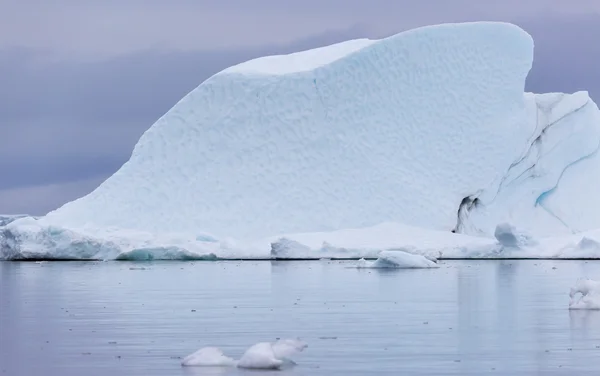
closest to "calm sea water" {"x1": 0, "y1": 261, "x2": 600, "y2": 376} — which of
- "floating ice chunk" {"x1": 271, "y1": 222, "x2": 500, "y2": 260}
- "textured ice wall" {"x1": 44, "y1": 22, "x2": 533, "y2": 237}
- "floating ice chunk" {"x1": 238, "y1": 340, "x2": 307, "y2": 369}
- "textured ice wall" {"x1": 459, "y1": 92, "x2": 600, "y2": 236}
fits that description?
"floating ice chunk" {"x1": 238, "y1": 340, "x2": 307, "y2": 369}

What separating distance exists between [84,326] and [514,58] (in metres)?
21.0

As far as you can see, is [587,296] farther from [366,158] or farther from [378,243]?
[366,158]

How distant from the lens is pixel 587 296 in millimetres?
10195

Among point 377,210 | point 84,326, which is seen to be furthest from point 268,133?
point 84,326

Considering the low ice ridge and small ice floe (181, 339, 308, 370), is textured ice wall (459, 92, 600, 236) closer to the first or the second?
the low ice ridge

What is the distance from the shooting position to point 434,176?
1065 inches

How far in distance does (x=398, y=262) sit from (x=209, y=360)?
45.8ft

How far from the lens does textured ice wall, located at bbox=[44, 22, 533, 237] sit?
2597 centimetres

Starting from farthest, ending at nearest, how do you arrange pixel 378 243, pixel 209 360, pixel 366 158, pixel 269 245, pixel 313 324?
1. pixel 366 158
2. pixel 269 245
3. pixel 378 243
4. pixel 313 324
5. pixel 209 360

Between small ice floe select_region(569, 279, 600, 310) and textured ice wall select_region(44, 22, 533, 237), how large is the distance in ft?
50.4

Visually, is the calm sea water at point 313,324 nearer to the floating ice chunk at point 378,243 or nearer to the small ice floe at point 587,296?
the small ice floe at point 587,296

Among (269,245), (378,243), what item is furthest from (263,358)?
(269,245)

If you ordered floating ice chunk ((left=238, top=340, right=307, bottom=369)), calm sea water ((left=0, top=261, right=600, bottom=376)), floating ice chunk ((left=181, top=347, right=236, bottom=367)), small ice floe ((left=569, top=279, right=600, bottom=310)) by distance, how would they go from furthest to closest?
small ice floe ((left=569, top=279, right=600, bottom=310)) < calm sea water ((left=0, top=261, right=600, bottom=376)) < floating ice chunk ((left=181, top=347, right=236, bottom=367)) < floating ice chunk ((left=238, top=340, right=307, bottom=369))

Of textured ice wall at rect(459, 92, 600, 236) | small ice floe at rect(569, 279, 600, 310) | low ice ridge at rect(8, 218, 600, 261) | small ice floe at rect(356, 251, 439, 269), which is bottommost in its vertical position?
small ice floe at rect(569, 279, 600, 310)
